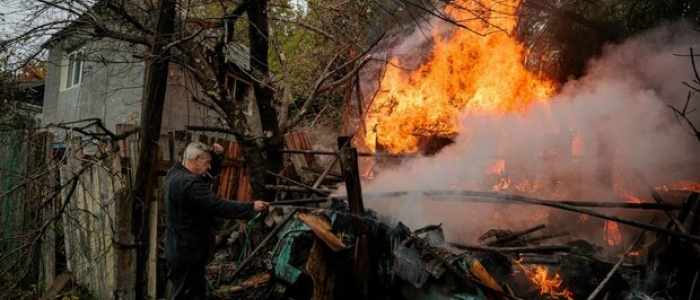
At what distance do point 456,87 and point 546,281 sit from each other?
6.75 meters

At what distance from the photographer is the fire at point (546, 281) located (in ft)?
15.5

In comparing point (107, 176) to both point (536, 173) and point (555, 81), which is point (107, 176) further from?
point (555, 81)

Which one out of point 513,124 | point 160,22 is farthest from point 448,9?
point 160,22

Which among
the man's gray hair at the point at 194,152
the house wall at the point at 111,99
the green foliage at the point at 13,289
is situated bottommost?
the green foliage at the point at 13,289

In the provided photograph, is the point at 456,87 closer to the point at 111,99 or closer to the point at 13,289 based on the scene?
the point at 13,289

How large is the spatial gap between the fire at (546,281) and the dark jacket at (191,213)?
3.50 m

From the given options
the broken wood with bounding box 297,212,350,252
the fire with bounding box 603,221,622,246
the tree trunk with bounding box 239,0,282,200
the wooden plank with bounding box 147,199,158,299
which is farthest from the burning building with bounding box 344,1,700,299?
the wooden plank with bounding box 147,199,158,299

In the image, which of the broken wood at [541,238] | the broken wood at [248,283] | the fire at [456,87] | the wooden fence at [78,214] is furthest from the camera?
the fire at [456,87]

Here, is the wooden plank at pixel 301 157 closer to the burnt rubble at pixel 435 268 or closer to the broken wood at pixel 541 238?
the burnt rubble at pixel 435 268

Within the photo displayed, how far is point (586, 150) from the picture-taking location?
306 inches

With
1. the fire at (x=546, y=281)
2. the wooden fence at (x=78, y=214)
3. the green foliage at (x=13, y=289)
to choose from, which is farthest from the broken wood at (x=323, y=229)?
the green foliage at (x=13, y=289)

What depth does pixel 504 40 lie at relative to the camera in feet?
33.6

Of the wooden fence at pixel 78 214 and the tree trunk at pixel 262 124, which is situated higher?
the tree trunk at pixel 262 124

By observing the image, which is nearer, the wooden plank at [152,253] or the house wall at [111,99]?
the wooden plank at [152,253]
